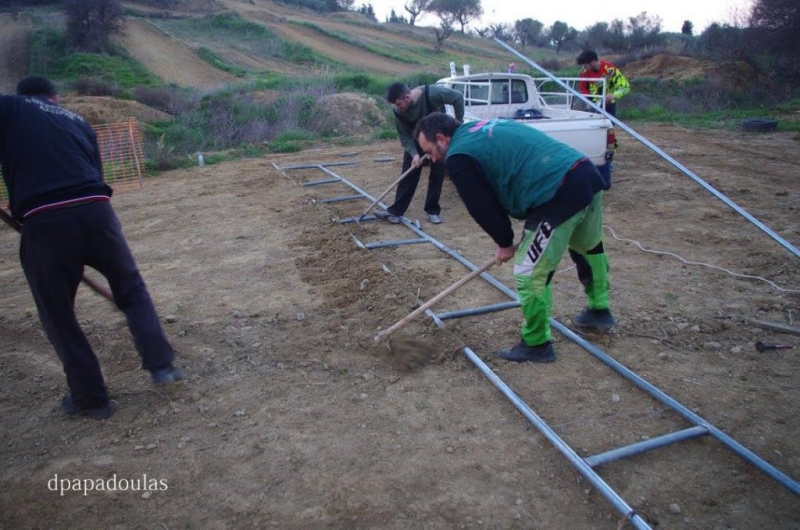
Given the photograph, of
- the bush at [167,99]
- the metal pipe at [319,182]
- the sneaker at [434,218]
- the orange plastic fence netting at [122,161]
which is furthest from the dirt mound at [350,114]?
the sneaker at [434,218]

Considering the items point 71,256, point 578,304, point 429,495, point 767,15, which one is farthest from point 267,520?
point 767,15

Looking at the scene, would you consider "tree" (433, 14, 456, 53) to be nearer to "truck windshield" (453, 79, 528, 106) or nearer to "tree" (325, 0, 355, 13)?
"tree" (325, 0, 355, 13)

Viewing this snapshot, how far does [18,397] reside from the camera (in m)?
3.62

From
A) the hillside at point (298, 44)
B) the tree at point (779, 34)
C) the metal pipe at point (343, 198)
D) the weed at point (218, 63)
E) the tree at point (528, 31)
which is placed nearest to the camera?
the metal pipe at point (343, 198)

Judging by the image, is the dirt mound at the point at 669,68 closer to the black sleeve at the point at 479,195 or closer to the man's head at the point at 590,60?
the man's head at the point at 590,60

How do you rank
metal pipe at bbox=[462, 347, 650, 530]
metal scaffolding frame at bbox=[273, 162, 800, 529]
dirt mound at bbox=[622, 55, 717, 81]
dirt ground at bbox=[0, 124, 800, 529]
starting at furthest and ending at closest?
dirt mound at bbox=[622, 55, 717, 81], dirt ground at bbox=[0, 124, 800, 529], metal scaffolding frame at bbox=[273, 162, 800, 529], metal pipe at bbox=[462, 347, 650, 530]

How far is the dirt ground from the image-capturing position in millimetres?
2568

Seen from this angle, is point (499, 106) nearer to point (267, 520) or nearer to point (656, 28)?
point (267, 520)

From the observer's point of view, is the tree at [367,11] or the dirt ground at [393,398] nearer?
the dirt ground at [393,398]

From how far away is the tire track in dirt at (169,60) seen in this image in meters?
25.5

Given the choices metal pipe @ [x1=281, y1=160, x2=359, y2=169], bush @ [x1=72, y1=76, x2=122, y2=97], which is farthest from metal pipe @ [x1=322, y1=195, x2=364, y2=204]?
bush @ [x1=72, y1=76, x2=122, y2=97]

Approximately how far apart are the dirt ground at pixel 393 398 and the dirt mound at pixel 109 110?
10.2 meters

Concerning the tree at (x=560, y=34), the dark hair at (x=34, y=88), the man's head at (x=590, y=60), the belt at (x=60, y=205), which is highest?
the tree at (x=560, y=34)

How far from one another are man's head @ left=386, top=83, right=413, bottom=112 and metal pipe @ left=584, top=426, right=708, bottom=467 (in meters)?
4.46
